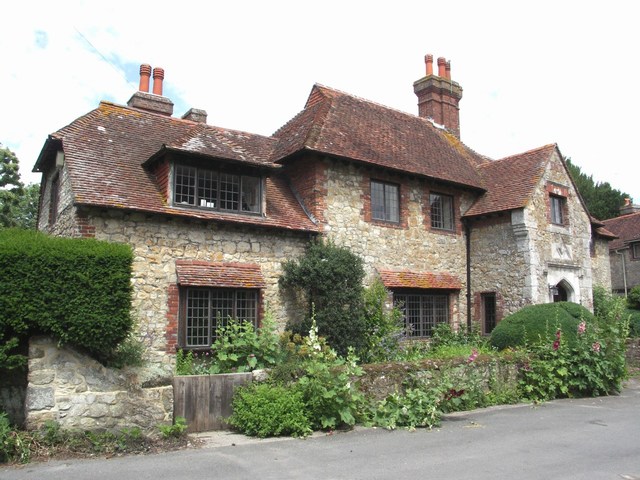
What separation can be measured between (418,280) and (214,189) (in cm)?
689

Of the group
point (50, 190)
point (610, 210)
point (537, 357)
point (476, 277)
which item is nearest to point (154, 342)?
point (50, 190)

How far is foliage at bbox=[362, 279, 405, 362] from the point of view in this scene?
14062 millimetres

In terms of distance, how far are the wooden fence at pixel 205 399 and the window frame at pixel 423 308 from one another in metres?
7.36

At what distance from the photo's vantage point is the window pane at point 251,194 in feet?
45.8

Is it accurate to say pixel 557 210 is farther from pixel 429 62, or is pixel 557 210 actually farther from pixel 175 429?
pixel 175 429

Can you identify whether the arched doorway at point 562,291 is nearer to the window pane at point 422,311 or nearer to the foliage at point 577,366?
the window pane at point 422,311

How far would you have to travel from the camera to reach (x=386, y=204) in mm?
16734

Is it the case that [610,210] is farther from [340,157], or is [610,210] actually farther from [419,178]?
[340,157]

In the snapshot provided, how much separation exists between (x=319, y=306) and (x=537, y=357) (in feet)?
17.8

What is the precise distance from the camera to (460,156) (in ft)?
67.4

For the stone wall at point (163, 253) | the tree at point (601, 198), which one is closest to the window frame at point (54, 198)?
the stone wall at point (163, 253)

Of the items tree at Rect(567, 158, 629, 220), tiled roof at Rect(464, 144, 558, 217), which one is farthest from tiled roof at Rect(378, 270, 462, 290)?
tree at Rect(567, 158, 629, 220)

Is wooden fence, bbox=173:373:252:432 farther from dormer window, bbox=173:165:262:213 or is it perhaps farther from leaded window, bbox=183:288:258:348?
dormer window, bbox=173:165:262:213

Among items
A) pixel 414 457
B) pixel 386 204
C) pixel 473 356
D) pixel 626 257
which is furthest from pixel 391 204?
pixel 626 257
